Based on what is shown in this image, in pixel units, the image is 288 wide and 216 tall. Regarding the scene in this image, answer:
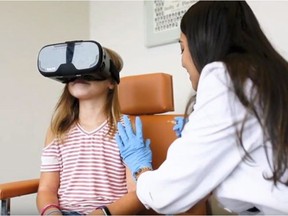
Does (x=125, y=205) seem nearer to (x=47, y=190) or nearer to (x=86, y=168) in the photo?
(x=86, y=168)

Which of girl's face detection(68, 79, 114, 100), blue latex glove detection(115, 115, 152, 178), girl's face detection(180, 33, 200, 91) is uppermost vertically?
girl's face detection(180, 33, 200, 91)

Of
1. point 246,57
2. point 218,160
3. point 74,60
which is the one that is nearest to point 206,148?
point 218,160

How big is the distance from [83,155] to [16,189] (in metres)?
0.25

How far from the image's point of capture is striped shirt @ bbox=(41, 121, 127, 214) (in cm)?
136

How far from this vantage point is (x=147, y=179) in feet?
2.85

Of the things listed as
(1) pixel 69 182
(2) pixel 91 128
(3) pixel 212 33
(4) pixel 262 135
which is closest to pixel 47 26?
(2) pixel 91 128

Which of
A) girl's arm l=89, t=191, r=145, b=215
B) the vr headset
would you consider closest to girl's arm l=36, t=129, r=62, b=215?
girl's arm l=89, t=191, r=145, b=215

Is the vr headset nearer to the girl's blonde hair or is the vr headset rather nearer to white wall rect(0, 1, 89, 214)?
the girl's blonde hair

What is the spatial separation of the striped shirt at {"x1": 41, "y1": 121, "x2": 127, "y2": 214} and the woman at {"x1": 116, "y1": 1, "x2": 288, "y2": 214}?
0.53m

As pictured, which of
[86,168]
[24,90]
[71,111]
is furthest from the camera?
[24,90]

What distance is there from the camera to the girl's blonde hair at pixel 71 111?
1455mm

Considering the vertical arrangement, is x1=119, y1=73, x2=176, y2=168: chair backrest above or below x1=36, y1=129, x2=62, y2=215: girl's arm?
above

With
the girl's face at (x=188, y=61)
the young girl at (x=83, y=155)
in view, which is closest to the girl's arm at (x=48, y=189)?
the young girl at (x=83, y=155)

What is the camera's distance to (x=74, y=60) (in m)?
1.27
